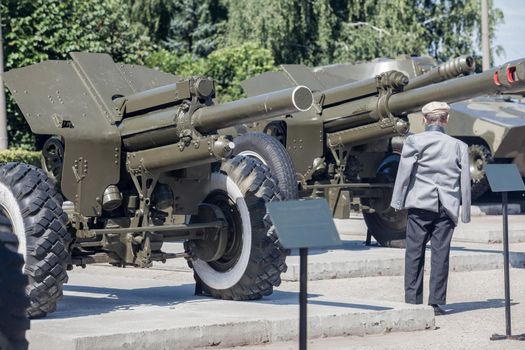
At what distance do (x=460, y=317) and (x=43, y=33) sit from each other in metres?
13.6

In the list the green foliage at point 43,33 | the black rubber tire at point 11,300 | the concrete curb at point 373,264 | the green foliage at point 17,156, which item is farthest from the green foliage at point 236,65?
the black rubber tire at point 11,300

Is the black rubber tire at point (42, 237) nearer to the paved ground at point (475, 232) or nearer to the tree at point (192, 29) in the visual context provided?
the paved ground at point (475, 232)

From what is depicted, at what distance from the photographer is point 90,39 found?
2302cm

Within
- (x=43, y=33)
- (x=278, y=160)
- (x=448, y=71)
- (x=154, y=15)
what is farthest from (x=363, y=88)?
(x=154, y=15)

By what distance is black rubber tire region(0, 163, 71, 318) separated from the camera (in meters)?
8.68

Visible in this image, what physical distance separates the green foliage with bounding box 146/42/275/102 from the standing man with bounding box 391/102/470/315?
740 inches

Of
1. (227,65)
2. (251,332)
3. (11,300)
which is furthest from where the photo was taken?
(227,65)

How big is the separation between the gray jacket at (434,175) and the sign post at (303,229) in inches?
135

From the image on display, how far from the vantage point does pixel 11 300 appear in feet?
17.2

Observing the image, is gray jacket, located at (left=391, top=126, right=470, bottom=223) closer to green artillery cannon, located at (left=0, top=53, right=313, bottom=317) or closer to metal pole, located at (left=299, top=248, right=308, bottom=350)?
green artillery cannon, located at (left=0, top=53, right=313, bottom=317)

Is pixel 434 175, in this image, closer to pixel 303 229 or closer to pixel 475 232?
pixel 303 229

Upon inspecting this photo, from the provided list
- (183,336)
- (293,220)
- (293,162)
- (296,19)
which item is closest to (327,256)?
Result: (293,162)

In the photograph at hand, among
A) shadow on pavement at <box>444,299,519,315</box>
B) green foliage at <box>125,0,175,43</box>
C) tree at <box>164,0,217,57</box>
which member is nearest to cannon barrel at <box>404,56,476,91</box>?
shadow on pavement at <box>444,299,519,315</box>

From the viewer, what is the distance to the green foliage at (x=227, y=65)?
95.6 ft
